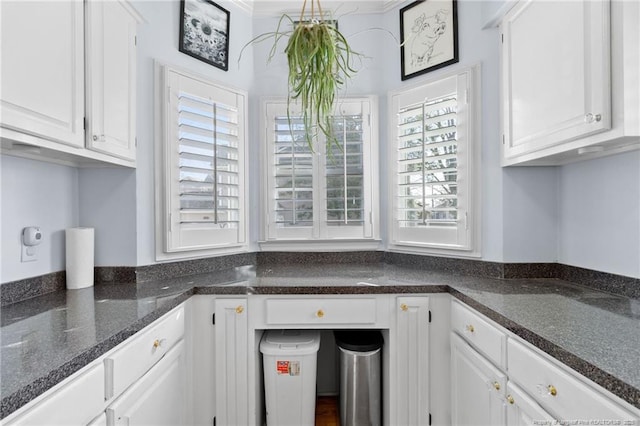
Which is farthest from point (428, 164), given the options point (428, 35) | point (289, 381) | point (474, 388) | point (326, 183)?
point (289, 381)

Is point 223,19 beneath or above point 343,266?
above

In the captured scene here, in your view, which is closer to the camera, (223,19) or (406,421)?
(406,421)

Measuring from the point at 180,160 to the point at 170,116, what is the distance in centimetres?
26

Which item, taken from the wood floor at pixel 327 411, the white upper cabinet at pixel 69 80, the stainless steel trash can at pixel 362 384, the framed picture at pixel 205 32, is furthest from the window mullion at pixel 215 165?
the wood floor at pixel 327 411

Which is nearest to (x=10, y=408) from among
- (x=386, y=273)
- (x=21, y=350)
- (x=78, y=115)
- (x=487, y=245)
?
(x=21, y=350)

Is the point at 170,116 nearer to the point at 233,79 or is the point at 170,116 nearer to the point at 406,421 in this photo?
the point at 233,79

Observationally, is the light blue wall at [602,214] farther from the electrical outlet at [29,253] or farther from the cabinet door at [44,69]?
the electrical outlet at [29,253]

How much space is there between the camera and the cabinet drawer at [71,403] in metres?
0.77

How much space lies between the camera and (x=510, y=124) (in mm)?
1756

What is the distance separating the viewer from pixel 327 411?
87.3 inches

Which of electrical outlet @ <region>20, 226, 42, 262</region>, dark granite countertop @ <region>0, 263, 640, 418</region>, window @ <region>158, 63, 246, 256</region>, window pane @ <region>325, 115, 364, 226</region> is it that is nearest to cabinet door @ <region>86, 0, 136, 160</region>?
window @ <region>158, 63, 246, 256</region>

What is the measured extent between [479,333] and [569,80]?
42.3 inches

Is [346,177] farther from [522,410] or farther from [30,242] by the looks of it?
[30,242]

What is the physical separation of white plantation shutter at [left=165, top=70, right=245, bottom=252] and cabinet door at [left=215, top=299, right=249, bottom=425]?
548mm
